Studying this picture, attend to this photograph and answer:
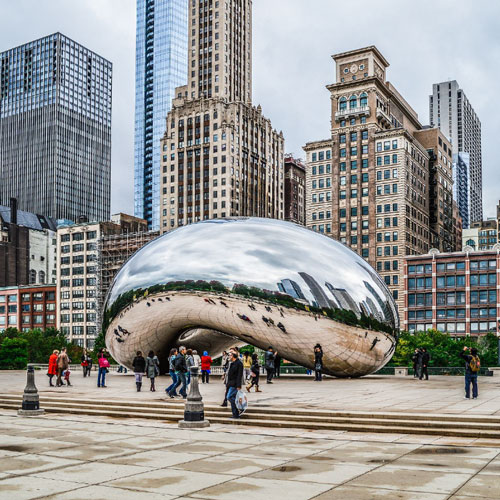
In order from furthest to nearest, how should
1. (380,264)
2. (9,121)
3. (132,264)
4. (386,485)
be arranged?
(9,121)
(380,264)
(132,264)
(386,485)

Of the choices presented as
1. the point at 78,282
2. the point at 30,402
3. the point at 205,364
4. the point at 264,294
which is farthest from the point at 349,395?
the point at 78,282

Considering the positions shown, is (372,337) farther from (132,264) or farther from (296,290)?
(132,264)

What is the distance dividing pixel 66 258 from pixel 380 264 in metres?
61.0

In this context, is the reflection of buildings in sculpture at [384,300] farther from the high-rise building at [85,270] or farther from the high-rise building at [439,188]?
the high-rise building at [85,270]

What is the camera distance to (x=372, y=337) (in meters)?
25.4

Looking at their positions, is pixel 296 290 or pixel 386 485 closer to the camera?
pixel 386 485

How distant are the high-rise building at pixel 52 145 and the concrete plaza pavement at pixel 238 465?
175 m

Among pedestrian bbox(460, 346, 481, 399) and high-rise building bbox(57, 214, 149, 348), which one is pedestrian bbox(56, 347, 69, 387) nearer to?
pedestrian bbox(460, 346, 481, 399)

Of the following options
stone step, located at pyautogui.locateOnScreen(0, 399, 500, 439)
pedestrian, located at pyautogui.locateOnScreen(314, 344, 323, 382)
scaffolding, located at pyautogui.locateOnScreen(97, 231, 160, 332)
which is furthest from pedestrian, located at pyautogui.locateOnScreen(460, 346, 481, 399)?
scaffolding, located at pyautogui.locateOnScreen(97, 231, 160, 332)

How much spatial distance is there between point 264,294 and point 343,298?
9.06 ft

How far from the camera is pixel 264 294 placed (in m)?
25.0

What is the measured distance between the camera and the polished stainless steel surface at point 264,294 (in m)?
24.9

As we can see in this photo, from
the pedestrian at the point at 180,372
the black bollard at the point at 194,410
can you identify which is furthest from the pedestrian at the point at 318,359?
the black bollard at the point at 194,410

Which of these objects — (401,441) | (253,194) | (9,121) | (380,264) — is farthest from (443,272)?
(9,121)
